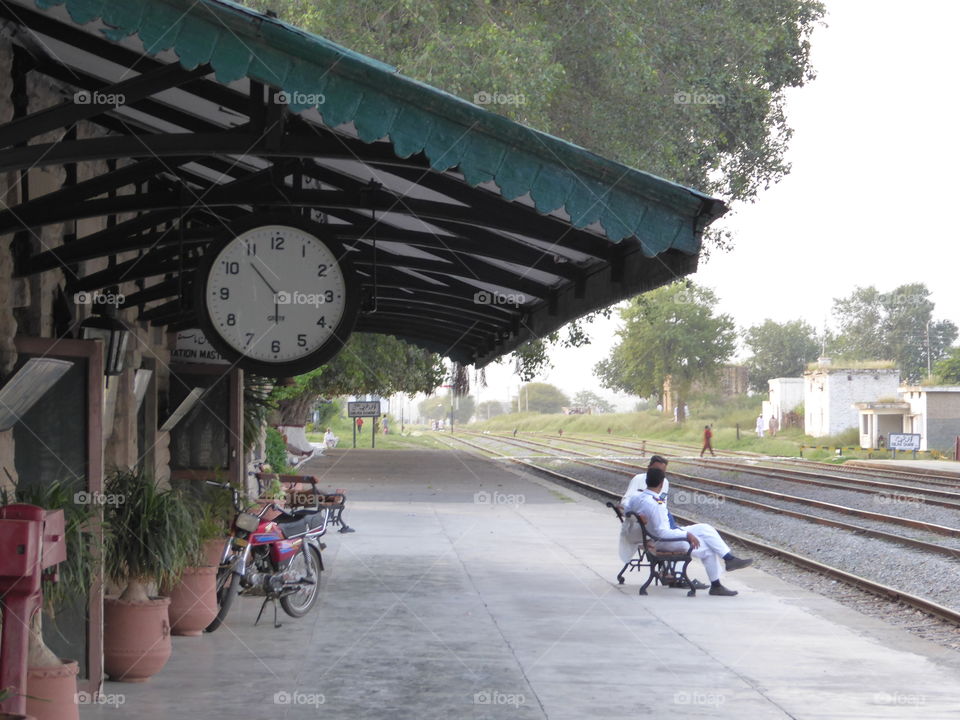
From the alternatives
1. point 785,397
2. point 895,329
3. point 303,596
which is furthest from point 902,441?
point 895,329

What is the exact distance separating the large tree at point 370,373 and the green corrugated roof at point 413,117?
20.8 meters

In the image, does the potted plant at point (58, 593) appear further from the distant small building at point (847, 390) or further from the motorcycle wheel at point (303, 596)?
the distant small building at point (847, 390)

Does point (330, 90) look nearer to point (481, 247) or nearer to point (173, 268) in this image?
point (481, 247)

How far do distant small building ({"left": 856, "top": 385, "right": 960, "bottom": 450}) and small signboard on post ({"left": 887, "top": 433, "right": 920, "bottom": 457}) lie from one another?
21.7 feet

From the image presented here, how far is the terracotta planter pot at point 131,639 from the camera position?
7.63m

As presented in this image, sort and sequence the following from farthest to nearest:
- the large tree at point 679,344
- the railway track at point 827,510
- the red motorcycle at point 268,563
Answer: the large tree at point 679,344, the railway track at point 827,510, the red motorcycle at point 268,563

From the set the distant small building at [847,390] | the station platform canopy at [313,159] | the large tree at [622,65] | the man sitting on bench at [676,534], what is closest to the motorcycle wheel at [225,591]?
the station platform canopy at [313,159]

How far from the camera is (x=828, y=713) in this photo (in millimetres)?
7246

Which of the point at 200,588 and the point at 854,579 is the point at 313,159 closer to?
the point at 200,588

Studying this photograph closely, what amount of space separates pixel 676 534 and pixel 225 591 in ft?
15.4

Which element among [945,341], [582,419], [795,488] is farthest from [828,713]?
[945,341]

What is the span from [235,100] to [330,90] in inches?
64.1

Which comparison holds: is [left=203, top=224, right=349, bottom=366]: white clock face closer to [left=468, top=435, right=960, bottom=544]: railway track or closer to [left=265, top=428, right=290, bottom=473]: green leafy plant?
[left=468, top=435, right=960, bottom=544]: railway track

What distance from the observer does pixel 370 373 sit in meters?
31.7
